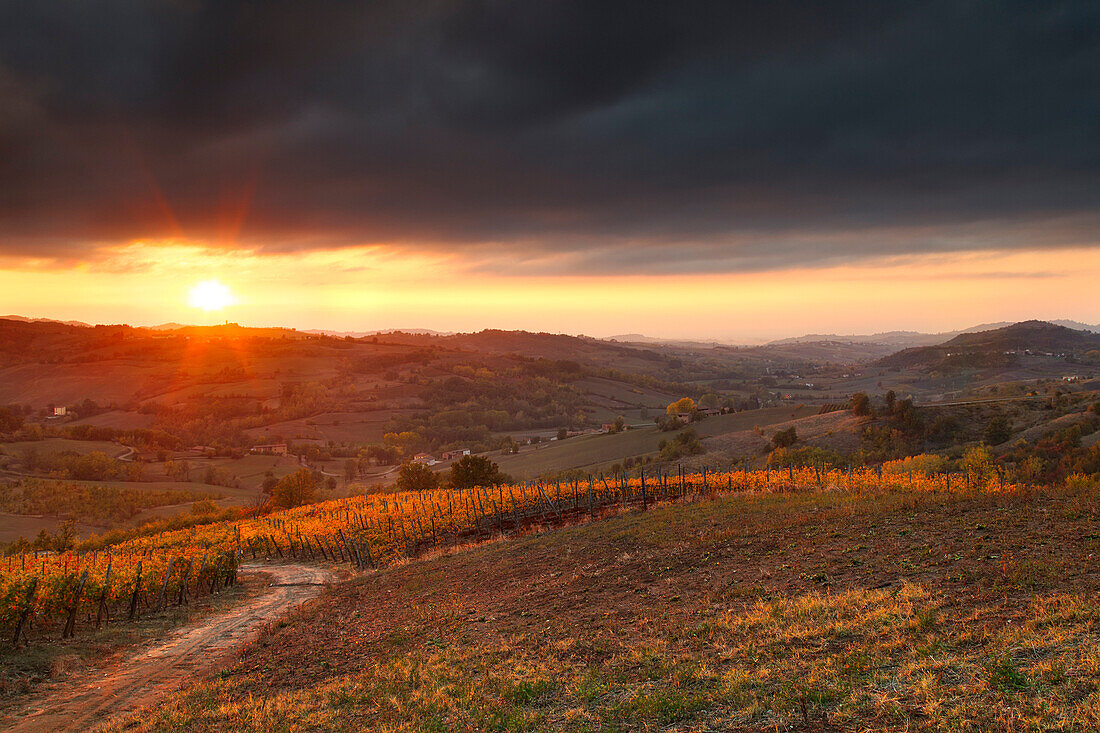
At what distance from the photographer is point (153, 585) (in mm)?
28219

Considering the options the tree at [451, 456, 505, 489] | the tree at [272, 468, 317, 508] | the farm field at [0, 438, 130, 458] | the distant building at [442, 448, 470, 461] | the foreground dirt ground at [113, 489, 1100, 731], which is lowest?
the distant building at [442, 448, 470, 461]

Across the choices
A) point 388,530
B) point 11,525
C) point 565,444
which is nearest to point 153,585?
point 388,530

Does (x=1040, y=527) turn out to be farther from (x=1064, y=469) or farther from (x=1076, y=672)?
(x=1064, y=469)

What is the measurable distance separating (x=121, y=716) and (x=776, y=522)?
20579 mm

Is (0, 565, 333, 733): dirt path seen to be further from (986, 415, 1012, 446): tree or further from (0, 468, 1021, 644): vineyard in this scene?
(986, 415, 1012, 446): tree

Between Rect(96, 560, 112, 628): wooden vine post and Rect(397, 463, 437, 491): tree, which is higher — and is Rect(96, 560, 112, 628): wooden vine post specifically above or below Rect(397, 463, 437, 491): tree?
above

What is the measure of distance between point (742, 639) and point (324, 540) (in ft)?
137

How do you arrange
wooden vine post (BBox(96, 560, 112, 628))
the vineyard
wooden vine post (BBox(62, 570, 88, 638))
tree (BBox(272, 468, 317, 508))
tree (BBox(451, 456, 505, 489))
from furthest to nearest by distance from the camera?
tree (BBox(272, 468, 317, 508)) < tree (BBox(451, 456, 505, 489)) < wooden vine post (BBox(96, 560, 112, 628)) < the vineyard < wooden vine post (BBox(62, 570, 88, 638))

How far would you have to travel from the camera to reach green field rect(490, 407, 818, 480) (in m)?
121

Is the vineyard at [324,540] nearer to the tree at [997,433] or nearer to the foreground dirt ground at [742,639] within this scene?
the foreground dirt ground at [742,639]

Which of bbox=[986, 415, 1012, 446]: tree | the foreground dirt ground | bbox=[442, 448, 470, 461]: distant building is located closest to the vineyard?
the foreground dirt ground

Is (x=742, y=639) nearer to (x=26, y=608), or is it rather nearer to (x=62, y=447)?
(x=26, y=608)

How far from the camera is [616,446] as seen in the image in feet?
429

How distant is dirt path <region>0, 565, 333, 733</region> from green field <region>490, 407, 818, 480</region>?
85267 mm
